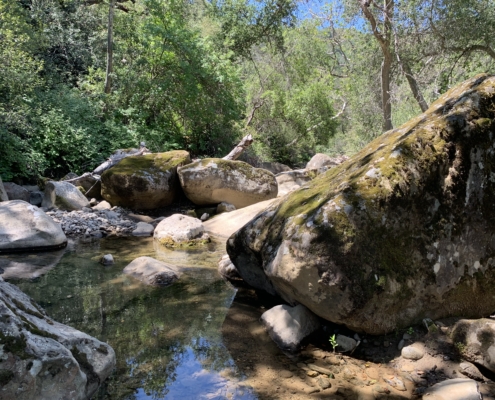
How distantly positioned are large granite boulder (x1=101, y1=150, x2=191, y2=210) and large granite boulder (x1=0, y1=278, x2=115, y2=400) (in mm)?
7888

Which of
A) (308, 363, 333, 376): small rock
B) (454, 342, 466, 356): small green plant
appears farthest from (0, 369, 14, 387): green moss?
(454, 342, 466, 356): small green plant

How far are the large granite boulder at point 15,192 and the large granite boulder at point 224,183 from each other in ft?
12.6

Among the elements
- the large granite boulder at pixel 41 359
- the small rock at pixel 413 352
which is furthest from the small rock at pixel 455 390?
the large granite boulder at pixel 41 359

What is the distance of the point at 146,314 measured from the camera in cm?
496

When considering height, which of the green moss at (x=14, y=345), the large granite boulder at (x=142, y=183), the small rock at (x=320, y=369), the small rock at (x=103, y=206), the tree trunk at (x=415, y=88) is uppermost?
the tree trunk at (x=415, y=88)

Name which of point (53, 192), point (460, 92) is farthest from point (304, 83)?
point (460, 92)

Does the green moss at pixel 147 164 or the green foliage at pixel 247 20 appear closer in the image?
the green moss at pixel 147 164

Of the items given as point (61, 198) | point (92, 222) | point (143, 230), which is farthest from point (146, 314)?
point (61, 198)

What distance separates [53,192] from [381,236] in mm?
8950

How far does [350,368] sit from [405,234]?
1335 millimetres

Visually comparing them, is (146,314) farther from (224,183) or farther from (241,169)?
(241,169)

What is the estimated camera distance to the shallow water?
352 cm

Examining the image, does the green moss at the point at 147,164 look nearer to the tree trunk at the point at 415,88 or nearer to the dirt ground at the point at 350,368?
the tree trunk at the point at 415,88

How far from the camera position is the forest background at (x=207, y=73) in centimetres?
1175
